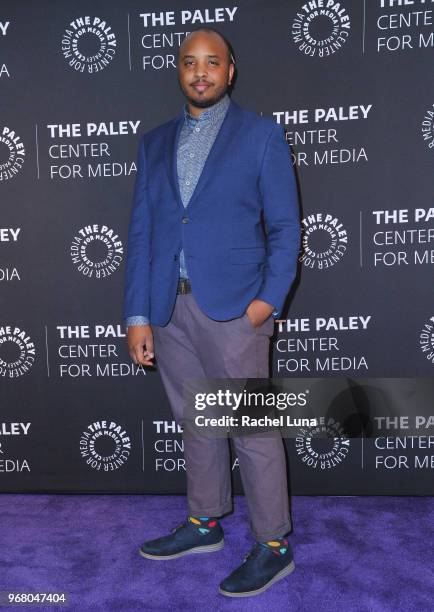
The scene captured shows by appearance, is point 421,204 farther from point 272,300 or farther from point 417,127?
point 272,300

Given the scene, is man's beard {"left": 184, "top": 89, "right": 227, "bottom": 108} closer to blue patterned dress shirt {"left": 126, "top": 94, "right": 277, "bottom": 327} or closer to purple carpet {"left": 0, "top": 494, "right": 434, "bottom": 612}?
blue patterned dress shirt {"left": 126, "top": 94, "right": 277, "bottom": 327}

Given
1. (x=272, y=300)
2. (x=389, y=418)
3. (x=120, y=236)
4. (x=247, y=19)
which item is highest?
(x=247, y=19)

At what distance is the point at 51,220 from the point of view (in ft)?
8.39

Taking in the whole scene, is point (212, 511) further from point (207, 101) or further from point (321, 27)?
point (321, 27)

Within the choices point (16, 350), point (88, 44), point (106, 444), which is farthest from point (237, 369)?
point (88, 44)

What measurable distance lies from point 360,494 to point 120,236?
166 cm

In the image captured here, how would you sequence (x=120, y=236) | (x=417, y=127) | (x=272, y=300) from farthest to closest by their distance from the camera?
(x=120, y=236), (x=417, y=127), (x=272, y=300)

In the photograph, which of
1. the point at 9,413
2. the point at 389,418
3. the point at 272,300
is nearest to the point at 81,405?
the point at 9,413

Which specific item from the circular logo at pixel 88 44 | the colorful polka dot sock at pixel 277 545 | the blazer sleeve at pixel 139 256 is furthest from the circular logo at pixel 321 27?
the colorful polka dot sock at pixel 277 545

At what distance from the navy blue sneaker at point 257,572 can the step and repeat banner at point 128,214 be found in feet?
2.36

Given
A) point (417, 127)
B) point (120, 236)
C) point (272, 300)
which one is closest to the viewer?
point (272, 300)

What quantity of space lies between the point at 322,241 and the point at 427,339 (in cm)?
66

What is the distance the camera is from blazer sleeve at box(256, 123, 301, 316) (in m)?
1.80

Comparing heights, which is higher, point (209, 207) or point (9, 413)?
point (209, 207)
